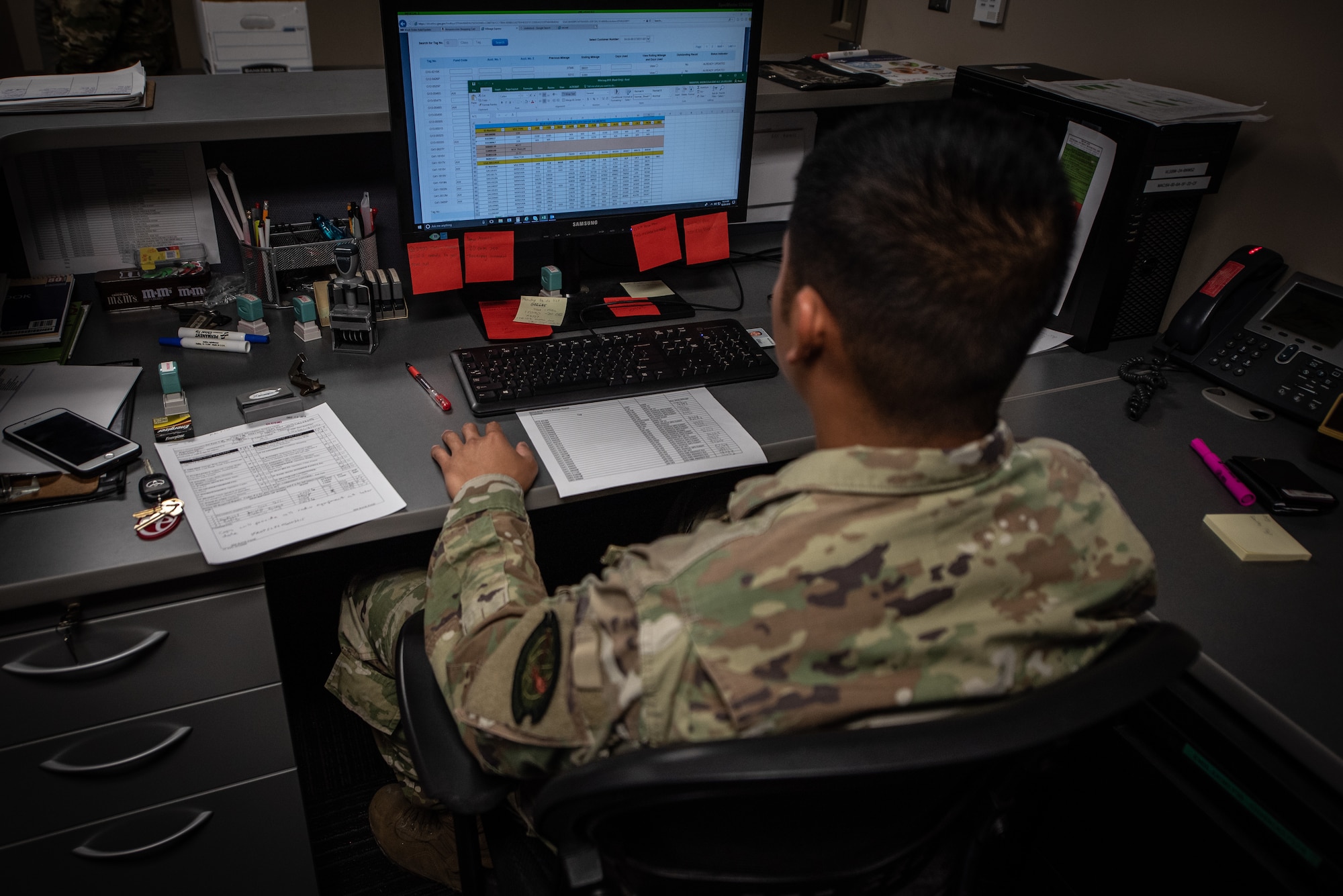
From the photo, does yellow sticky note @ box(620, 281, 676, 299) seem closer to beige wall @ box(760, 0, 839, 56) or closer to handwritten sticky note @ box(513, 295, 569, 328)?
handwritten sticky note @ box(513, 295, 569, 328)

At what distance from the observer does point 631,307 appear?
153 centimetres

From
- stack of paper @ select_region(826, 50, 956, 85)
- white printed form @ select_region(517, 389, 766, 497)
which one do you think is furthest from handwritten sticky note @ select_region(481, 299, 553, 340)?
stack of paper @ select_region(826, 50, 956, 85)

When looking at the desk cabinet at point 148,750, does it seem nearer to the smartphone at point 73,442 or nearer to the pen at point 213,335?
the smartphone at point 73,442

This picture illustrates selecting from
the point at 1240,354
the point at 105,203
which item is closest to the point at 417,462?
the point at 105,203

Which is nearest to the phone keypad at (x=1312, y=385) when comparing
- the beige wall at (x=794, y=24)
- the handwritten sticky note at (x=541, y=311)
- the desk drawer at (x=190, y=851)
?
the handwritten sticky note at (x=541, y=311)

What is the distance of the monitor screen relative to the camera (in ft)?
4.12

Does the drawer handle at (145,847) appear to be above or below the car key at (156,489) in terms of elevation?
below

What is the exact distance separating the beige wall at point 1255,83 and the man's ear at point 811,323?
3.69 feet

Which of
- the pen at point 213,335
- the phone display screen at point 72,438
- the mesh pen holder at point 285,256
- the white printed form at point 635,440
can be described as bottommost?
the white printed form at point 635,440

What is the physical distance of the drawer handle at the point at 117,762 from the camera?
0.99 meters

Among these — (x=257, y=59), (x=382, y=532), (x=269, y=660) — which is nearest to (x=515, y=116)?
(x=382, y=532)

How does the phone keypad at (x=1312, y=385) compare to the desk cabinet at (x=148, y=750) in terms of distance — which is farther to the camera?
the phone keypad at (x=1312, y=385)

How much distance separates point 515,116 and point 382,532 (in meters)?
0.68

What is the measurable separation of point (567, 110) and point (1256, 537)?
1.11 meters
